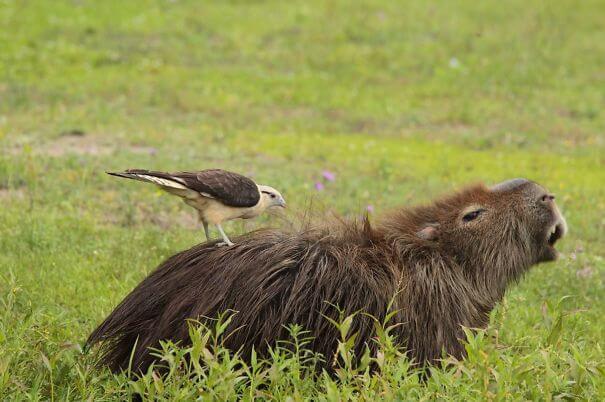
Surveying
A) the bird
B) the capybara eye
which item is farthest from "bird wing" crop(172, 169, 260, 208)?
the capybara eye

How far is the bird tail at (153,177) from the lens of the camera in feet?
14.2

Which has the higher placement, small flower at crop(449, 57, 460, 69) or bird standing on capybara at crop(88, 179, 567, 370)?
bird standing on capybara at crop(88, 179, 567, 370)

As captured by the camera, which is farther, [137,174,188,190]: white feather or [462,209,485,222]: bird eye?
[462,209,485,222]: bird eye

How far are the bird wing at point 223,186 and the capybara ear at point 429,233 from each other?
0.83 m

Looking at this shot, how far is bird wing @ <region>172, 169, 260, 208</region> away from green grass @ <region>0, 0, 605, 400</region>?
33 cm

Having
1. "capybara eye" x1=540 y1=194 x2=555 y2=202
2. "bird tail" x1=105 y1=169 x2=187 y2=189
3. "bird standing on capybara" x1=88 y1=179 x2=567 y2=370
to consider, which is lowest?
"bird standing on capybara" x1=88 y1=179 x2=567 y2=370

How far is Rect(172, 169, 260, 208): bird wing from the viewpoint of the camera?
4.61 m

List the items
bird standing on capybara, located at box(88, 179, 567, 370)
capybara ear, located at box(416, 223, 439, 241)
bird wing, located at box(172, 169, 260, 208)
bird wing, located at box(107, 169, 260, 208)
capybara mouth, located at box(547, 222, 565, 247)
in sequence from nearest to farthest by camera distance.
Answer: bird standing on capybara, located at box(88, 179, 567, 370), bird wing, located at box(107, 169, 260, 208), bird wing, located at box(172, 169, 260, 208), capybara ear, located at box(416, 223, 439, 241), capybara mouth, located at box(547, 222, 565, 247)

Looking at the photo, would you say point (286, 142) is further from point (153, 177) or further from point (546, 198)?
point (153, 177)

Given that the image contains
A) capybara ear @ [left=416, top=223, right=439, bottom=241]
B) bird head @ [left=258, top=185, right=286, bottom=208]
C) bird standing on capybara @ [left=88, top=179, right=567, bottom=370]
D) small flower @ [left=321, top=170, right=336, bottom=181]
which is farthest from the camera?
small flower @ [left=321, top=170, right=336, bottom=181]

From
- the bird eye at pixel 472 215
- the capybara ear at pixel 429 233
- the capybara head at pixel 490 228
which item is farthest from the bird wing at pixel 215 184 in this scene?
the bird eye at pixel 472 215

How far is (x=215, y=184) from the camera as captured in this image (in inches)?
183

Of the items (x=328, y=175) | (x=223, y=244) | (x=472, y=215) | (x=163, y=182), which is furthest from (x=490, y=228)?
(x=328, y=175)

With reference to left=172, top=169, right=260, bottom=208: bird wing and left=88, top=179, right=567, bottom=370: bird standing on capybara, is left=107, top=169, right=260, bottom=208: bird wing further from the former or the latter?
left=88, top=179, right=567, bottom=370: bird standing on capybara
